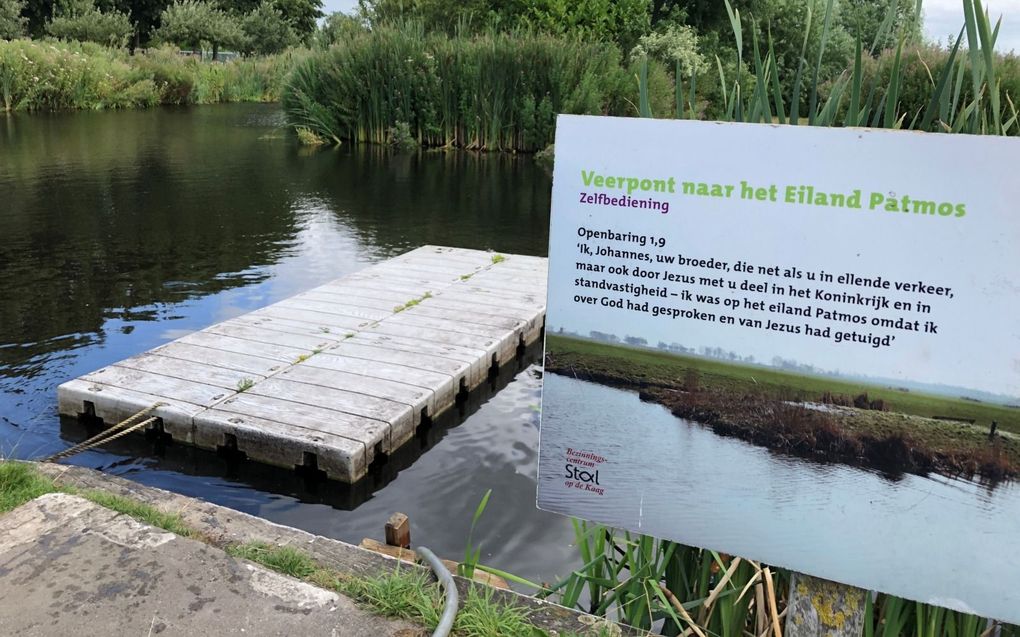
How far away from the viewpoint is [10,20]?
111 feet

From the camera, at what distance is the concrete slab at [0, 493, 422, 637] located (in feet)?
7.50

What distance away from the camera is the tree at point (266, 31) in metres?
43.7

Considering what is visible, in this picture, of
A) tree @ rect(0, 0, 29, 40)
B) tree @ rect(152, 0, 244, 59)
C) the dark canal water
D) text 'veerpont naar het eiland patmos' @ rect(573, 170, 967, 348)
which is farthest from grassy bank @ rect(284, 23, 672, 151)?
tree @ rect(152, 0, 244, 59)

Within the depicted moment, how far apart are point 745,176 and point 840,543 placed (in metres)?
0.84

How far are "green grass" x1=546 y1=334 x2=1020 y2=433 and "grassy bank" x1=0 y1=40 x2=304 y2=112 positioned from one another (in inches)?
740

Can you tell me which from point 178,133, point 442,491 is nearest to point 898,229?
point 442,491

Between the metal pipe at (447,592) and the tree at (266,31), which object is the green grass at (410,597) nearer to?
the metal pipe at (447,592)

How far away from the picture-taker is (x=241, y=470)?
4301mm

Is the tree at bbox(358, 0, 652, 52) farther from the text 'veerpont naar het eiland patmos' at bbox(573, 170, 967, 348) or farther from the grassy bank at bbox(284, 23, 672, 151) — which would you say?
the text 'veerpont naar het eiland patmos' at bbox(573, 170, 967, 348)

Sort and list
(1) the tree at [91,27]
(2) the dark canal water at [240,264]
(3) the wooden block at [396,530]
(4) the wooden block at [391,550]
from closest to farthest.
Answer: (4) the wooden block at [391,550], (3) the wooden block at [396,530], (2) the dark canal water at [240,264], (1) the tree at [91,27]

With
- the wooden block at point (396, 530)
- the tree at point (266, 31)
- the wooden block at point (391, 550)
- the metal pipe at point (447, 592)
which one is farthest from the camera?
the tree at point (266, 31)

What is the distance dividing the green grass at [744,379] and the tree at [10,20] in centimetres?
3847

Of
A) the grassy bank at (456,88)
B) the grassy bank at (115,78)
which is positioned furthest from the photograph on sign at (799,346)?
the grassy bank at (115,78)

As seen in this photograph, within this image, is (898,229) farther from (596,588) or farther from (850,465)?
(596,588)
